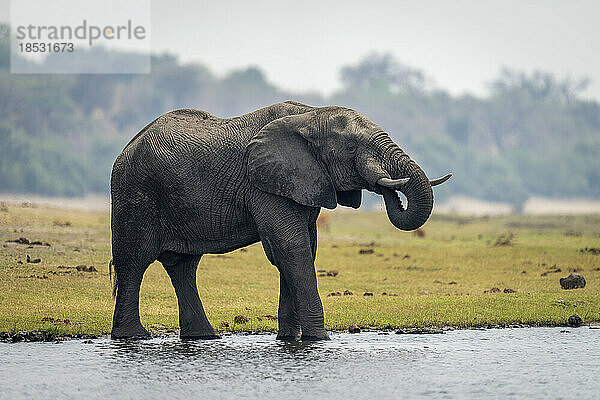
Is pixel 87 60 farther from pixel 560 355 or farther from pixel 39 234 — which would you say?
pixel 560 355

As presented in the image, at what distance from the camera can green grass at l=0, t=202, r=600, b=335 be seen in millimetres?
19094

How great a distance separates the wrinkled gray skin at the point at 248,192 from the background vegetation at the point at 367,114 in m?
81.9

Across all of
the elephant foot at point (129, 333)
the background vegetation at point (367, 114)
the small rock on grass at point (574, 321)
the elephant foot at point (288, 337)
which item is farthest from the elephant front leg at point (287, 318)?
the background vegetation at point (367, 114)

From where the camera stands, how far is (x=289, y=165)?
51.4ft

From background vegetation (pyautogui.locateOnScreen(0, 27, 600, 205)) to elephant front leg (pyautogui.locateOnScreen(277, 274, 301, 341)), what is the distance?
272 ft

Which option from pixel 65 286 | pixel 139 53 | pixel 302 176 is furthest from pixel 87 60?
pixel 302 176

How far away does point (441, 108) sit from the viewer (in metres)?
144

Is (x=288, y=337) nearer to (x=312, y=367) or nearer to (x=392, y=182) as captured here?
(x=312, y=367)

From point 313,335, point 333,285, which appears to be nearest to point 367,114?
point 333,285

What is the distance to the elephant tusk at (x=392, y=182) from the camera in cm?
1455

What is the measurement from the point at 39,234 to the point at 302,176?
59.9 ft

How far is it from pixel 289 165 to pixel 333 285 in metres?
10.9

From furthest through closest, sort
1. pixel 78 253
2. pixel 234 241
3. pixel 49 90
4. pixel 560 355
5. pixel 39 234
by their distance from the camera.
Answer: pixel 49 90 → pixel 39 234 → pixel 78 253 → pixel 234 241 → pixel 560 355

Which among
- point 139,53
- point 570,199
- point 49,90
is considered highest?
point 139,53
